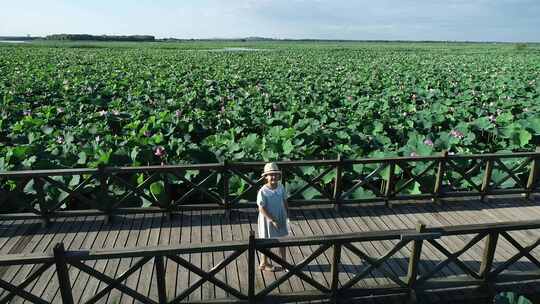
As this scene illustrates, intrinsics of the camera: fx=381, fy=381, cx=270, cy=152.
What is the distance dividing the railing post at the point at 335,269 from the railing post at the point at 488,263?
181 centimetres

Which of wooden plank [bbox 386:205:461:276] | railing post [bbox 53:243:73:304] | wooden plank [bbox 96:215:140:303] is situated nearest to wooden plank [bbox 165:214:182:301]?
wooden plank [bbox 96:215:140:303]

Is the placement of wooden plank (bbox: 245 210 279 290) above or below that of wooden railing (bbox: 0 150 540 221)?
below

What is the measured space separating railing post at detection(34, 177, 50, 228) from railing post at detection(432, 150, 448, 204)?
6.85 m

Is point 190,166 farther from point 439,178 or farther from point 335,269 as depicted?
point 439,178

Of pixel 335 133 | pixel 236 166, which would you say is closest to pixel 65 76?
pixel 335 133

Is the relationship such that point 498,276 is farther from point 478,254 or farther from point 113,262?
point 113,262

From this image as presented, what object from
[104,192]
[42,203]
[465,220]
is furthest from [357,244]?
[42,203]

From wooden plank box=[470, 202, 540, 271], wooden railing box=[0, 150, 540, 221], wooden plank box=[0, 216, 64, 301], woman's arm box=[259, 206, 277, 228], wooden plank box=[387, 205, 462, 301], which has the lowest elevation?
wooden plank box=[470, 202, 540, 271]

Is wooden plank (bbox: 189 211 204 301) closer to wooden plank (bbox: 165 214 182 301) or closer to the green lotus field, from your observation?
wooden plank (bbox: 165 214 182 301)

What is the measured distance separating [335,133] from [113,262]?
6.89m

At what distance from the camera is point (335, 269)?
438 cm

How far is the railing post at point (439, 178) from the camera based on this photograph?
702cm

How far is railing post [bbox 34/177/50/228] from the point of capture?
236 inches

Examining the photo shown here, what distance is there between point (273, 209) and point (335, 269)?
102cm
